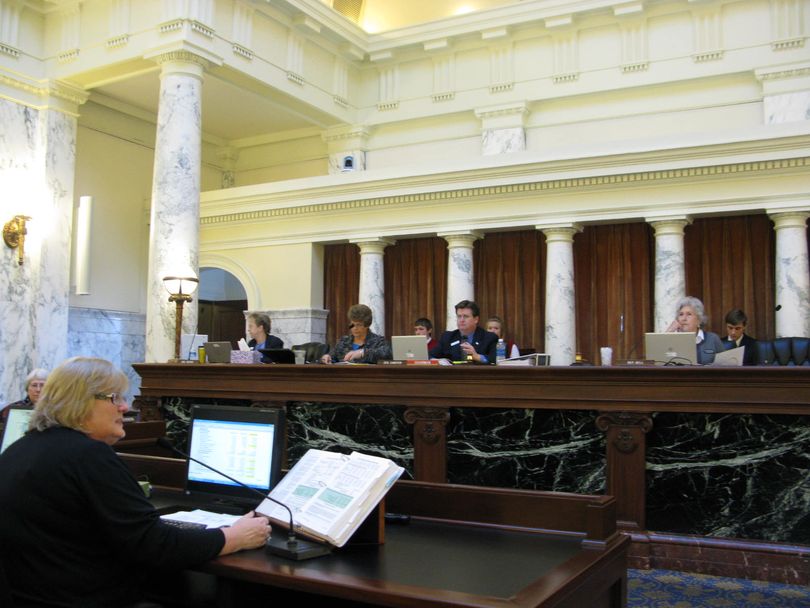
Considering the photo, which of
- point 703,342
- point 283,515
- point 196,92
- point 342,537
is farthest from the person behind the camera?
point 196,92

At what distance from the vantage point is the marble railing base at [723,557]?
4422 mm

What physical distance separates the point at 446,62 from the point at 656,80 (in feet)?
12.0

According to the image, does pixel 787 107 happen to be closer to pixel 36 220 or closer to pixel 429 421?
pixel 429 421

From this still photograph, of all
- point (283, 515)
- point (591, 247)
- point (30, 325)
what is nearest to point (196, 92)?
point (30, 325)

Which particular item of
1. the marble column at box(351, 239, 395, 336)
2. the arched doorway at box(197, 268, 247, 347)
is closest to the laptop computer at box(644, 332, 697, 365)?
the marble column at box(351, 239, 395, 336)

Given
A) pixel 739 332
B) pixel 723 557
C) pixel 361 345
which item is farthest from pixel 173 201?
pixel 723 557

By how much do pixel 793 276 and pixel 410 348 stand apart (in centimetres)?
516

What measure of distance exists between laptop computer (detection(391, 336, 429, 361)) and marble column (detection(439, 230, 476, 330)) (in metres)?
4.22

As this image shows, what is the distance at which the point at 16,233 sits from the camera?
11367 millimetres

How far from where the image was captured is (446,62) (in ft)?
45.3

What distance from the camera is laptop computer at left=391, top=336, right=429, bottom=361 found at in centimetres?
641

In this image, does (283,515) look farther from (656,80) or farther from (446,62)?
(446,62)

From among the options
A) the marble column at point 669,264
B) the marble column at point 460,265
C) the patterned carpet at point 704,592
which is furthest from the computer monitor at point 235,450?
the marble column at point 460,265

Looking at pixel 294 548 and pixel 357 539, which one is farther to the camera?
pixel 357 539
